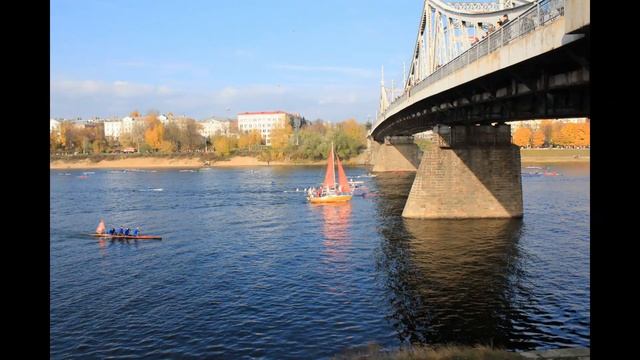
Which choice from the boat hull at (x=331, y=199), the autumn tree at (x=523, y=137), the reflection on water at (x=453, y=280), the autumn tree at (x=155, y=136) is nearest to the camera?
the reflection on water at (x=453, y=280)

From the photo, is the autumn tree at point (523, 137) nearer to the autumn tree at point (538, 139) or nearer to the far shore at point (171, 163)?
the autumn tree at point (538, 139)

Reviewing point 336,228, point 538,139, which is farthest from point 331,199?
point 538,139

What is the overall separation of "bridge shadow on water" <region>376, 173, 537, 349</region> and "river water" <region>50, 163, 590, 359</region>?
0.07 m

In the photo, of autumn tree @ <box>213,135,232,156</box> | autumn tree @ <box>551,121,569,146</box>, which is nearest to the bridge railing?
autumn tree @ <box>551,121,569,146</box>

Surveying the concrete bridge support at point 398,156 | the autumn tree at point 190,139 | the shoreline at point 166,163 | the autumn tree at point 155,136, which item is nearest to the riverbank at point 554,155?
the concrete bridge support at point 398,156

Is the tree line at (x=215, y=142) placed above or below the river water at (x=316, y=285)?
above

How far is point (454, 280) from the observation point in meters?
21.6

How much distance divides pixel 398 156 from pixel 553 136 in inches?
2418

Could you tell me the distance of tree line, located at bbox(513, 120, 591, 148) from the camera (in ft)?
411

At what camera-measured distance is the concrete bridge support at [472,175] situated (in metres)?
35.6

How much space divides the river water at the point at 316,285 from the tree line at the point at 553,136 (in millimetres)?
94624

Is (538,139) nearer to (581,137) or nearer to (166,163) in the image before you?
(581,137)
